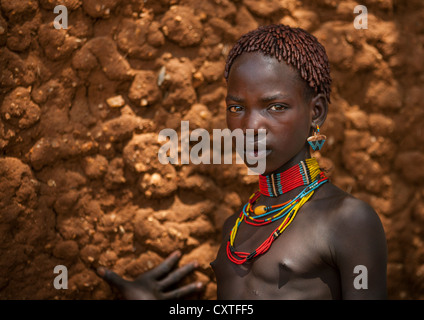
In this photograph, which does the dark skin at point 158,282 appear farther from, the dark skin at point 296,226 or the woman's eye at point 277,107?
the woman's eye at point 277,107

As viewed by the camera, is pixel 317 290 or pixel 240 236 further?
pixel 240 236

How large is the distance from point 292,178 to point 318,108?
270mm

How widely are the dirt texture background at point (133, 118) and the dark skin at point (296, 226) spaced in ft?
2.61

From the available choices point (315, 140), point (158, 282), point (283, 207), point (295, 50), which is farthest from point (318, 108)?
point (158, 282)

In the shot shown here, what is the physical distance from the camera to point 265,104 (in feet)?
5.66

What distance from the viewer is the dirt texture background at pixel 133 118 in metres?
2.40

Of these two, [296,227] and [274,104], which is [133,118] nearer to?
[274,104]

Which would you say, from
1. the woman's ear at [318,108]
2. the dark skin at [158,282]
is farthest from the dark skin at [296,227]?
the dark skin at [158,282]

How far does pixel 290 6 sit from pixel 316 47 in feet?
3.17

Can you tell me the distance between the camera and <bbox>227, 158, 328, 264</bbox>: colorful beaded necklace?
1755 mm

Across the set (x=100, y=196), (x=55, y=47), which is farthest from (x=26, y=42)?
(x=100, y=196)

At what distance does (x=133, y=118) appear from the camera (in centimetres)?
254
